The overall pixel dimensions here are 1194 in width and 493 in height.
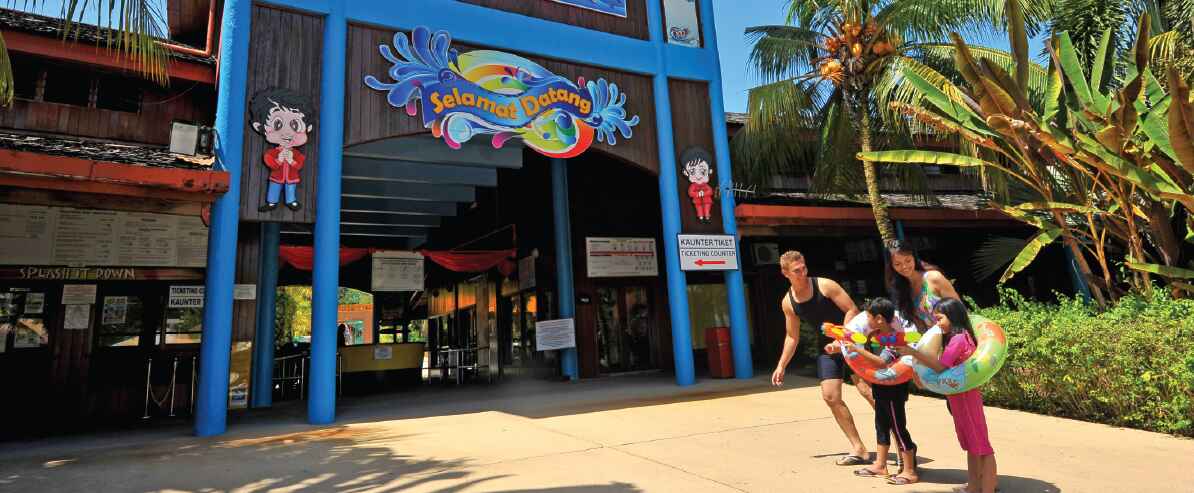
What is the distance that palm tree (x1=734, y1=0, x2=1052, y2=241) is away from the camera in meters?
11.0

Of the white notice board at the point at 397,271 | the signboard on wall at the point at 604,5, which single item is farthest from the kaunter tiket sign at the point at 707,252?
the white notice board at the point at 397,271

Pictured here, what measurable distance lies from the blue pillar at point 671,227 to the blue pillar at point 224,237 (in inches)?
254

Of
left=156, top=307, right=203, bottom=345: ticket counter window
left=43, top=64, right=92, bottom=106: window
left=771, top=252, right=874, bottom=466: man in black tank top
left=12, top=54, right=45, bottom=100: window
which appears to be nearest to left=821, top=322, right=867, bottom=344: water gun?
left=771, top=252, right=874, bottom=466: man in black tank top

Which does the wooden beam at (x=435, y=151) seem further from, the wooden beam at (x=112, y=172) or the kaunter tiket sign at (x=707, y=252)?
the kaunter tiket sign at (x=707, y=252)

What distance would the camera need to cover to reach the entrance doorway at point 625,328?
1405 cm

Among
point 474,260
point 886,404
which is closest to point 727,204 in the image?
point 474,260

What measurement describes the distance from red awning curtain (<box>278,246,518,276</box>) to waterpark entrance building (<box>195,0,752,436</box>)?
Answer: 63mm

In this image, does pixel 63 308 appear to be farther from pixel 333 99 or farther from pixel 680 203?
pixel 680 203

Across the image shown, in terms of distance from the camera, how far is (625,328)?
14.3 metres

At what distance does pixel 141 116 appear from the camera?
35.6ft

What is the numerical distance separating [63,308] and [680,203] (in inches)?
394

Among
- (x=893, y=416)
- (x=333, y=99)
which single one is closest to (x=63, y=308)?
(x=333, y=99)

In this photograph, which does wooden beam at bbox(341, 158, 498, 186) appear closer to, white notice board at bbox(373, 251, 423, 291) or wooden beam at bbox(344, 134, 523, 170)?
wooden beam at bbox(344, 134, 523, 170)

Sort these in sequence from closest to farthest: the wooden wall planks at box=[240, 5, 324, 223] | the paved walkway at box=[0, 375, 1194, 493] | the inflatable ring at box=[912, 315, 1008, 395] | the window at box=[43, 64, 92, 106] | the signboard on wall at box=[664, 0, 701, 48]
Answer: the inflatable ring at box=[912, 315, 1008, 395], the paved walkway at box=[0, 375, 1194, 493], the wooden wall planks at box=[240, 5, 324, 223], the window at box=[43, 64, 92, 106], the signboard on wall at box=[664, 0, 701, 48]
